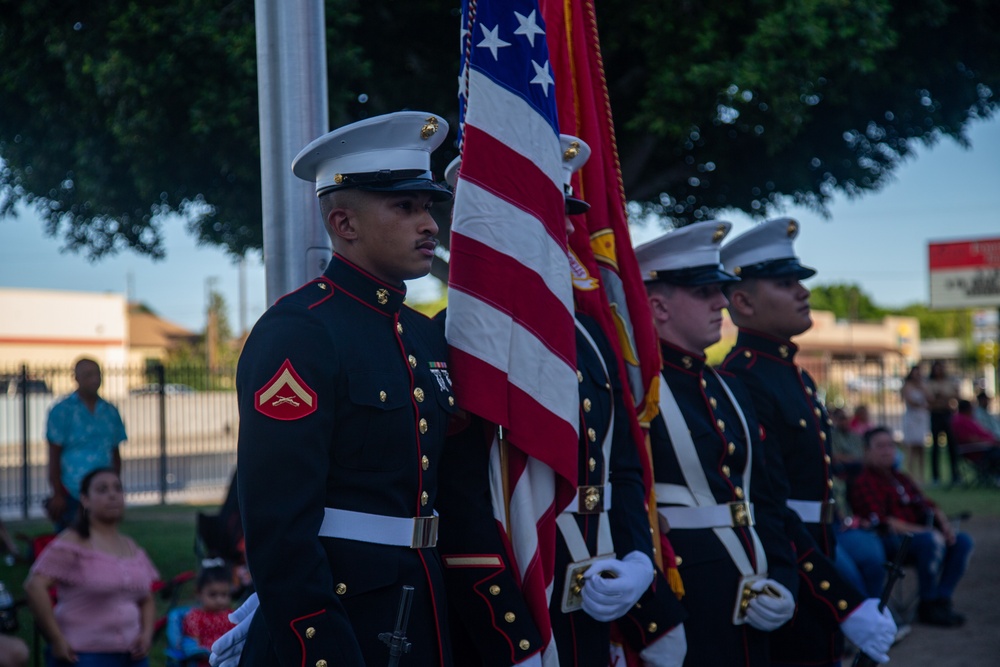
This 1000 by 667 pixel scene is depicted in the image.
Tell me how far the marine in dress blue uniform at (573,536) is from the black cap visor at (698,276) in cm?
50

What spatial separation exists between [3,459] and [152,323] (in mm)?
39645

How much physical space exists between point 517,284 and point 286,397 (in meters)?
0.90

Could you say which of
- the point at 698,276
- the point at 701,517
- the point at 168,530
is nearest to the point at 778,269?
the point at 698,276

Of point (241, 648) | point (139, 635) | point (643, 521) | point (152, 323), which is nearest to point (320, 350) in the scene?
point (241, 648)

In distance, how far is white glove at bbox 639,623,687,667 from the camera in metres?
2.90

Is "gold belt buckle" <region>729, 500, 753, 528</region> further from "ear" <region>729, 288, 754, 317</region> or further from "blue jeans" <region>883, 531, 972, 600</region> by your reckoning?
"blue jeans" <region>883, 531, 972, 600</region>

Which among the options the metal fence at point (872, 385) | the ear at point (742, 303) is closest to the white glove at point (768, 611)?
the ear at point (742, 303)

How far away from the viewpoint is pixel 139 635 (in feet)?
15.8

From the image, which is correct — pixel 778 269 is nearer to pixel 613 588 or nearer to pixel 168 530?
pixel 613 588

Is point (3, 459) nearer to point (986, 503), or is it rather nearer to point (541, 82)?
point (986, 503)

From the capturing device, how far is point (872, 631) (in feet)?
11.1

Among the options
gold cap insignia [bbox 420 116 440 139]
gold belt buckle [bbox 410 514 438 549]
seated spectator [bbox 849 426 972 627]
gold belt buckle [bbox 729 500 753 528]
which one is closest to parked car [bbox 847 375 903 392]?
seated spectator [bbox 849 426 972 627]

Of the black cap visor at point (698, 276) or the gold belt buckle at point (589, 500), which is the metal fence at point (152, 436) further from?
the gold belt buckle at point (589, 500)

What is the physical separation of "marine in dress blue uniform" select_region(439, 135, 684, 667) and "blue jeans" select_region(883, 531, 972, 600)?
4.79 meters
